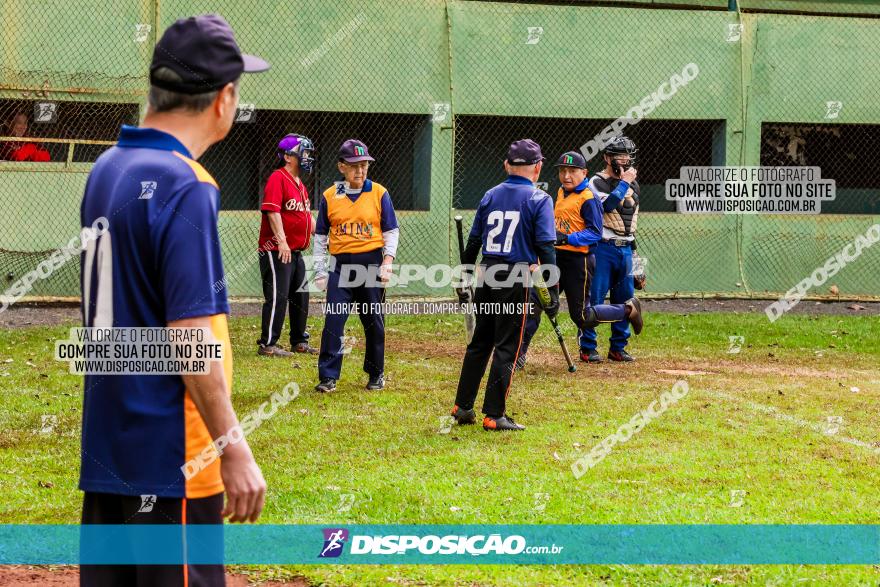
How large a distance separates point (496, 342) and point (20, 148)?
33.5 feet

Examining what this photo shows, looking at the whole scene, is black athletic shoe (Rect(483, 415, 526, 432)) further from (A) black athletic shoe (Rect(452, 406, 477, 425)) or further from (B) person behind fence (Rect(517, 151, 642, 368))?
(B) person behind fence (Rect(517, 151, 642, 368))

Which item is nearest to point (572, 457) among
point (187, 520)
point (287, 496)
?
point (287, 496)

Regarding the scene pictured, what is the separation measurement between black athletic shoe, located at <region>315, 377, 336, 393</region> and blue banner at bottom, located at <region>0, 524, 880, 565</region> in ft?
13.0

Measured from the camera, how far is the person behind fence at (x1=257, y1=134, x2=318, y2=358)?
468 inches

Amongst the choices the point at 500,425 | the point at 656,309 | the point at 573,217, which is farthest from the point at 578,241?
the point at 656,309

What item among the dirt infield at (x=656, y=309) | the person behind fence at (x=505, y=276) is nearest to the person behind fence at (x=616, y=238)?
the person behind fence at (x=505, y=276)

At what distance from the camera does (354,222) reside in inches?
393

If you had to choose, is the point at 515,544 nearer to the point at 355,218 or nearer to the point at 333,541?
the point at 333,541

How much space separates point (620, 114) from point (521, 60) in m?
1.90

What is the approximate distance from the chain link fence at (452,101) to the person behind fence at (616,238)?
5.18 m

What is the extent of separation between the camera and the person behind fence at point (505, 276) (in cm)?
834

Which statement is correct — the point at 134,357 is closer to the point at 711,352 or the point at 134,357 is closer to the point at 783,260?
the point at 711,352

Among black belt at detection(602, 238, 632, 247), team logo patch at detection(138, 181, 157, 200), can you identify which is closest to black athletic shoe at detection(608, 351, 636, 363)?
black belt at detection(602, 238, 632, 247)

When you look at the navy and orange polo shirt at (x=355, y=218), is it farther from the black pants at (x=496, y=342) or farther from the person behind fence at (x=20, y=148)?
the person behind fence at (x=20, y=148)
